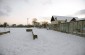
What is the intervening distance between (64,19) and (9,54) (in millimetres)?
46172

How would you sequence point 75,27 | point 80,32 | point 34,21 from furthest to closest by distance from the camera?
point 34,21 < point 75,27 < point 80,32

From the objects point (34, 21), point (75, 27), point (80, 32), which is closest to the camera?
point (80, 32)

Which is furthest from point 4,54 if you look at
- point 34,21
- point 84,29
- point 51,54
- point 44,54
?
point 34,21

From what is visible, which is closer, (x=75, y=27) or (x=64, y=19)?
(x=75, y=27)

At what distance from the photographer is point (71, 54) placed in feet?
18.3

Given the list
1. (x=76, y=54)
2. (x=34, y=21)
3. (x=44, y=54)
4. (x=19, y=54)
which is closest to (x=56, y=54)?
(x=44, y=54)

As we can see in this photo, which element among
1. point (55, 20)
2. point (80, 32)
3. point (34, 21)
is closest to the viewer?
point (80, 32)

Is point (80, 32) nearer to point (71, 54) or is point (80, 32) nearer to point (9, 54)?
point (71, 54)

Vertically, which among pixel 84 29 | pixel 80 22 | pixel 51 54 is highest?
pixel 80 22

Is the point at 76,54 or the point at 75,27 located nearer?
the point at 76,54

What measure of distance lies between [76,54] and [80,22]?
33.9 ft

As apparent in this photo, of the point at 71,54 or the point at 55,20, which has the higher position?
the point at 55,20

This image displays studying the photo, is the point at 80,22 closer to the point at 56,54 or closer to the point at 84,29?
the point at 84,29

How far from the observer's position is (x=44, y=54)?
568 cm
